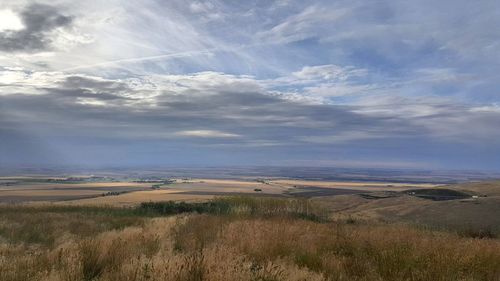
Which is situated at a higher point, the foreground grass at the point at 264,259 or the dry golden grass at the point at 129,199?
the foreground grass at the point at 264,259

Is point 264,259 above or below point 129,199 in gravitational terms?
above

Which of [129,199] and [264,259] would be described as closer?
[264,259]

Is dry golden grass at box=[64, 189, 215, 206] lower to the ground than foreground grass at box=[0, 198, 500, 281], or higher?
lower

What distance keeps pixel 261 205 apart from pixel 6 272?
96.3 feet

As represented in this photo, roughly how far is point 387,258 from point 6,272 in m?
6.79

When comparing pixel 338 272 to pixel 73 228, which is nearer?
pixel 338 272

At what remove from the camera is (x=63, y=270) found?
6.75m

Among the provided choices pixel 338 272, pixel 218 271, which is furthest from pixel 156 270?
pixel 338 272

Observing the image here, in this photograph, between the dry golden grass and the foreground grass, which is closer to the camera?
the foreground grass

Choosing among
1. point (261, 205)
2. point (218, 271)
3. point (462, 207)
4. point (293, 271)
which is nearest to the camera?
point (218, 271)

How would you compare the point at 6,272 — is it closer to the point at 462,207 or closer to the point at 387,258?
the point at 387,258

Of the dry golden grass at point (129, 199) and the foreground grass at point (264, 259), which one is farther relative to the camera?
the dry golden grass at point (129, 199)

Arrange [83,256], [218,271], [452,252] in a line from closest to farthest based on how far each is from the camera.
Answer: [218,271] → [83,256] → [452,252]

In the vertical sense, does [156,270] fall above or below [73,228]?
above
